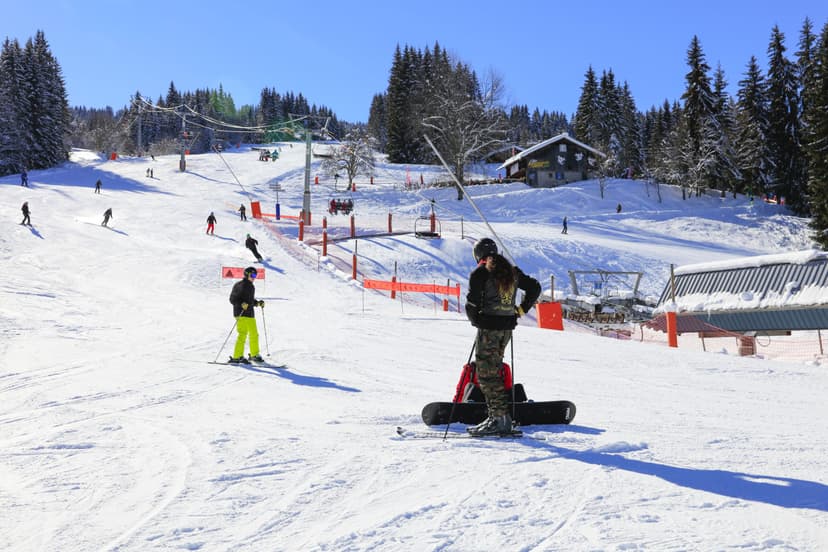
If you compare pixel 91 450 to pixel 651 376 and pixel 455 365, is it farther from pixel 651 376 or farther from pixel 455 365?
pixel 651 376

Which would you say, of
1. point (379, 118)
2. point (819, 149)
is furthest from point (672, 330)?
point (379, 118)

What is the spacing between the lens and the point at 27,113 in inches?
2506

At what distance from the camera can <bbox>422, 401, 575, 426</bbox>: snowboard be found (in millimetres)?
5668

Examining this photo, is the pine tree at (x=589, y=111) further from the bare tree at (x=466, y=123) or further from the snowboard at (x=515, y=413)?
the snowboard at (x=515, y=413)

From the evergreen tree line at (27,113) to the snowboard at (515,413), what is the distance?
227ft

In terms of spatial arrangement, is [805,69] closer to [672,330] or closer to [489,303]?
[672,330]

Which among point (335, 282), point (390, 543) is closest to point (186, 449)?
point (390, 543)

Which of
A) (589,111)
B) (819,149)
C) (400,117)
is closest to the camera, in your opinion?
(819,149)

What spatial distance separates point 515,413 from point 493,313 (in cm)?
127

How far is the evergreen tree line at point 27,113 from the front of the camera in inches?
2456

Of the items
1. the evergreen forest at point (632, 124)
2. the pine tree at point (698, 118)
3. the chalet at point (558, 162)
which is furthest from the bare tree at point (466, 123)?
the pine tree at point (698, 118)

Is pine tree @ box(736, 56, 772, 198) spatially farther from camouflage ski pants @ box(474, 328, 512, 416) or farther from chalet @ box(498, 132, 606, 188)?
camouflage ski pants @ box(474, 328, 512, 416)

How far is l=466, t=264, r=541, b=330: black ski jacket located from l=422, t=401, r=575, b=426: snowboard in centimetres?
92

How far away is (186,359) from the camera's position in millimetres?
10297
